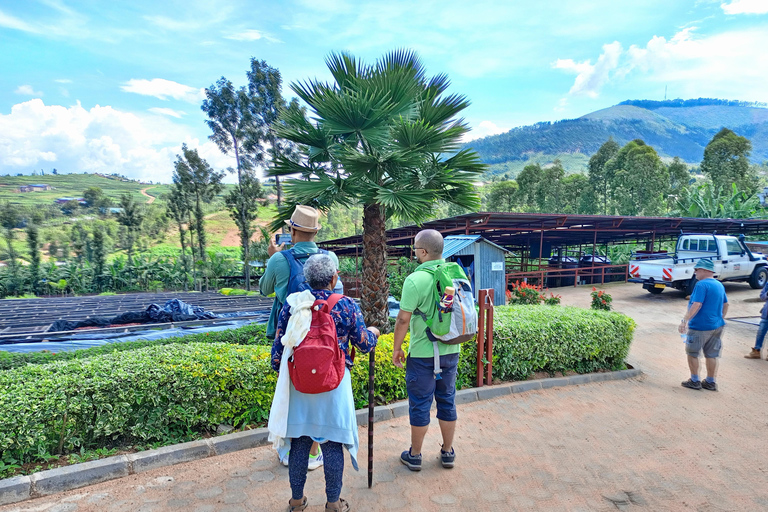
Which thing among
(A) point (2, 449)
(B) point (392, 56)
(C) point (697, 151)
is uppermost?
(C) point (697, 151)

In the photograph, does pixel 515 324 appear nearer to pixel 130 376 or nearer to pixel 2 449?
pixel 130 376

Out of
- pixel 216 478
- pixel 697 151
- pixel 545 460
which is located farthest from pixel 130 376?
pixel 697 151

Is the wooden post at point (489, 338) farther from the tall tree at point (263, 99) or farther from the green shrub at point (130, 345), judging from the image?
the tall tree at point (263, 99)

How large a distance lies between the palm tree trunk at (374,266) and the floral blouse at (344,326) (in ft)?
11.1

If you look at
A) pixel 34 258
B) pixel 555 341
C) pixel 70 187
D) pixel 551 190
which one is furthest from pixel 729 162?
pixel 70 187

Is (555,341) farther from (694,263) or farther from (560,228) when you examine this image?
(560,228)

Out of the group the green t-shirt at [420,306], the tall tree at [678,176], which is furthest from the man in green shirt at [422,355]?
the tall tree at [678,176]

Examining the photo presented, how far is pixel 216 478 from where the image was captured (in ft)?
9.98

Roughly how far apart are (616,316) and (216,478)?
221 inches

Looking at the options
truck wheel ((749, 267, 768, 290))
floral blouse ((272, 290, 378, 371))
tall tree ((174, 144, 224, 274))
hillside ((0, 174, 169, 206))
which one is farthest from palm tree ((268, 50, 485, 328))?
hillside ((0, 174, 169, 206))

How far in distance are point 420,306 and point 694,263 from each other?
1281 centimetres

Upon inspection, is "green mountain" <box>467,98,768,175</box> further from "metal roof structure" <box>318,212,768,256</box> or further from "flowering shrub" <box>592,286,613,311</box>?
"flowering shrub" <box>592,286,613,311</box>

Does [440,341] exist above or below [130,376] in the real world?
above

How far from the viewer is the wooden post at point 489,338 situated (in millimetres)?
4730
